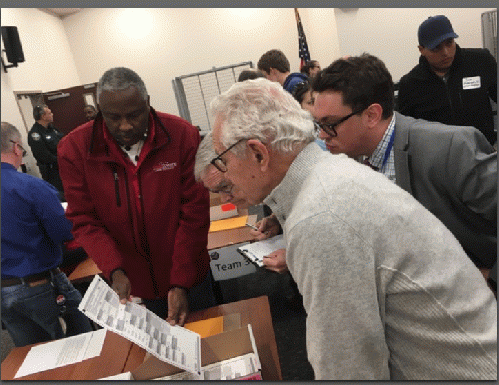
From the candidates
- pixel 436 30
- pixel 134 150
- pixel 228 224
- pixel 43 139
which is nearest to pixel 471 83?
pixel 436 30

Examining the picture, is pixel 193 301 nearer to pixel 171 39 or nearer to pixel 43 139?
pixel 43 139

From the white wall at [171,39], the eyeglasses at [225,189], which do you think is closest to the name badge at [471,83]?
the eyeglasses at [225,189]

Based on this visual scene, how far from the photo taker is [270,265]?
148 centimetres

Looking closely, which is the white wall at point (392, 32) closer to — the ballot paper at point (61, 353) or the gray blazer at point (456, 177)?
the gray blazer at point (456, 177)

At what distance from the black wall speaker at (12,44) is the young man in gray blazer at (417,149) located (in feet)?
15.7

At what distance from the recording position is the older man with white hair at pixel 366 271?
68cm

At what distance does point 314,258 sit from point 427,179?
823 mm

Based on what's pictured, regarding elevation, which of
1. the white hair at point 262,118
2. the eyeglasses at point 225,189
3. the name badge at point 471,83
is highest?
the white hair at point 262,118

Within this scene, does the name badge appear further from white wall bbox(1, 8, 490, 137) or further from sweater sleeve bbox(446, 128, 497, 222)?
white wall bbox(1, 8, 490, 137)

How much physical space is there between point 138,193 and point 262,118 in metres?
0.86

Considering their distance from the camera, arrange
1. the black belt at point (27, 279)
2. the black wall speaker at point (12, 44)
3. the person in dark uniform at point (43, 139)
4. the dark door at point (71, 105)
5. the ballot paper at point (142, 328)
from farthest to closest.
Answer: the dark door at point (71, 105)
the person in dark uniform at point (43, 139)
the black wall speaker at point (12, 44)
the black belt at point (27, 279)
the ballot paper at point (142, 328)

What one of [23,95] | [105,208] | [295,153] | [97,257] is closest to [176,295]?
[97,257]

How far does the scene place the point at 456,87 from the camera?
231cm

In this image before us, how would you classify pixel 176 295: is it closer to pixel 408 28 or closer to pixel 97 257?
pixel 97 257
